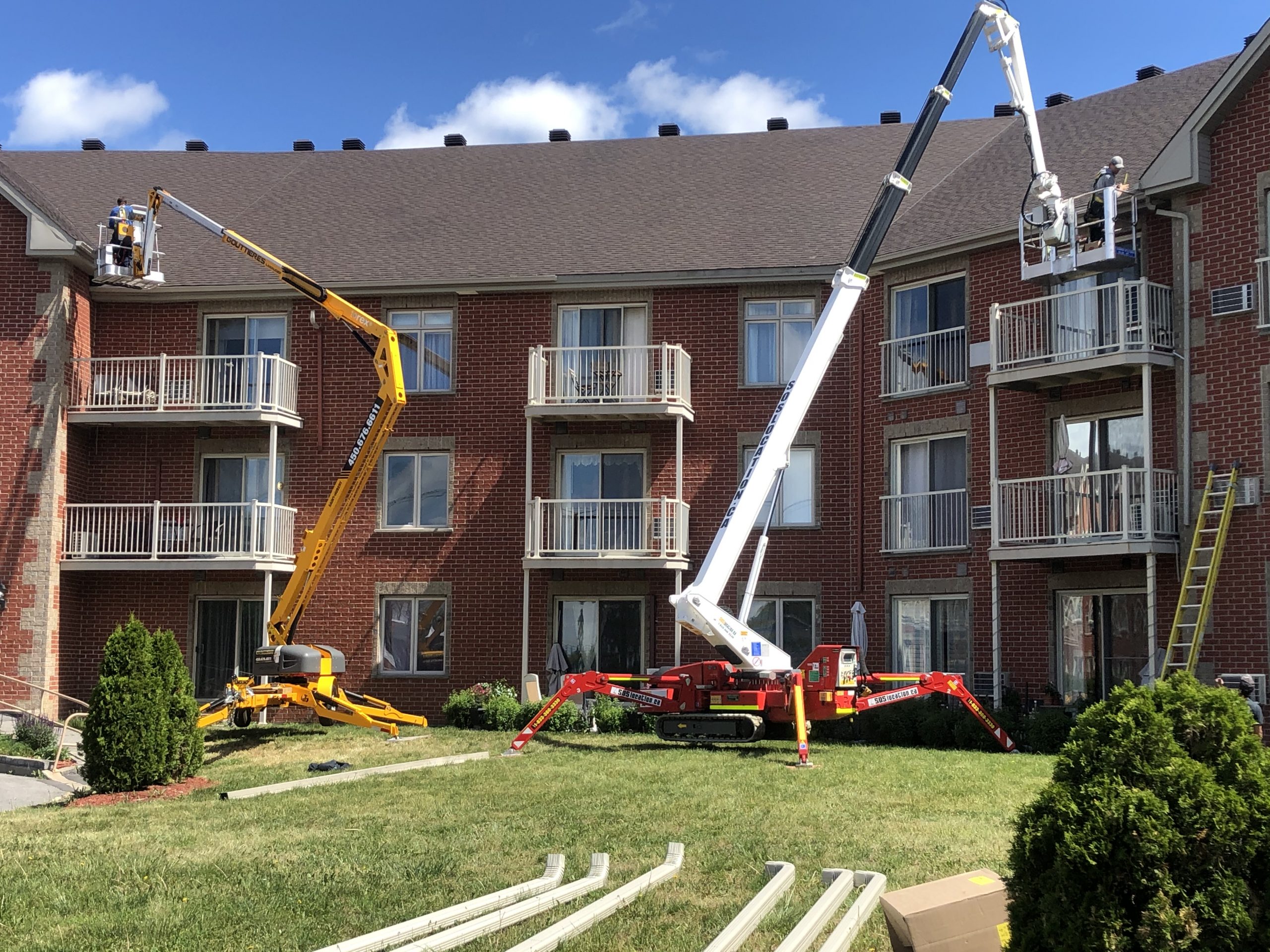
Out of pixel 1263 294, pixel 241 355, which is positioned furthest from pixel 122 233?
pixel 1263 294

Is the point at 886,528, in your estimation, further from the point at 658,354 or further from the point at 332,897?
the point at 332,897

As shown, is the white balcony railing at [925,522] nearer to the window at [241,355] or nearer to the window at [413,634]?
the window at [413,634]

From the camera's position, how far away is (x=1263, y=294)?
19.5 metres

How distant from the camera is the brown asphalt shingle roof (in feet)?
80.7

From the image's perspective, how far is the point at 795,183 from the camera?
28.4 meters

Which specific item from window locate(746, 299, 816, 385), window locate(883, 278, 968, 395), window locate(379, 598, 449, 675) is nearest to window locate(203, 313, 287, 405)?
window locate(379, 598, 449, 675)

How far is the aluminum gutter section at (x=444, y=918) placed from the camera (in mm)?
7004

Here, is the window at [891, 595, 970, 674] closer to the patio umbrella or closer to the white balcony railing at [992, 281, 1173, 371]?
the white balcony railing at [992, 281, 1173, 371]

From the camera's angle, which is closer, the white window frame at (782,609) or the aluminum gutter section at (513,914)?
the aluminum gutter section at (513,914)

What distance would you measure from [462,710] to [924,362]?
10.1 metres

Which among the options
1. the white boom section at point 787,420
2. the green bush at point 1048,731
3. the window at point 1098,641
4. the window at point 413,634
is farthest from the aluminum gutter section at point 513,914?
the window at point 413,634

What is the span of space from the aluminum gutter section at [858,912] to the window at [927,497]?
14857 mm

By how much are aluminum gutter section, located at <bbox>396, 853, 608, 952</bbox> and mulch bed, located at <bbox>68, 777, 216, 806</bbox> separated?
717 cm

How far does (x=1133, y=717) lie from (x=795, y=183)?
2392cm
